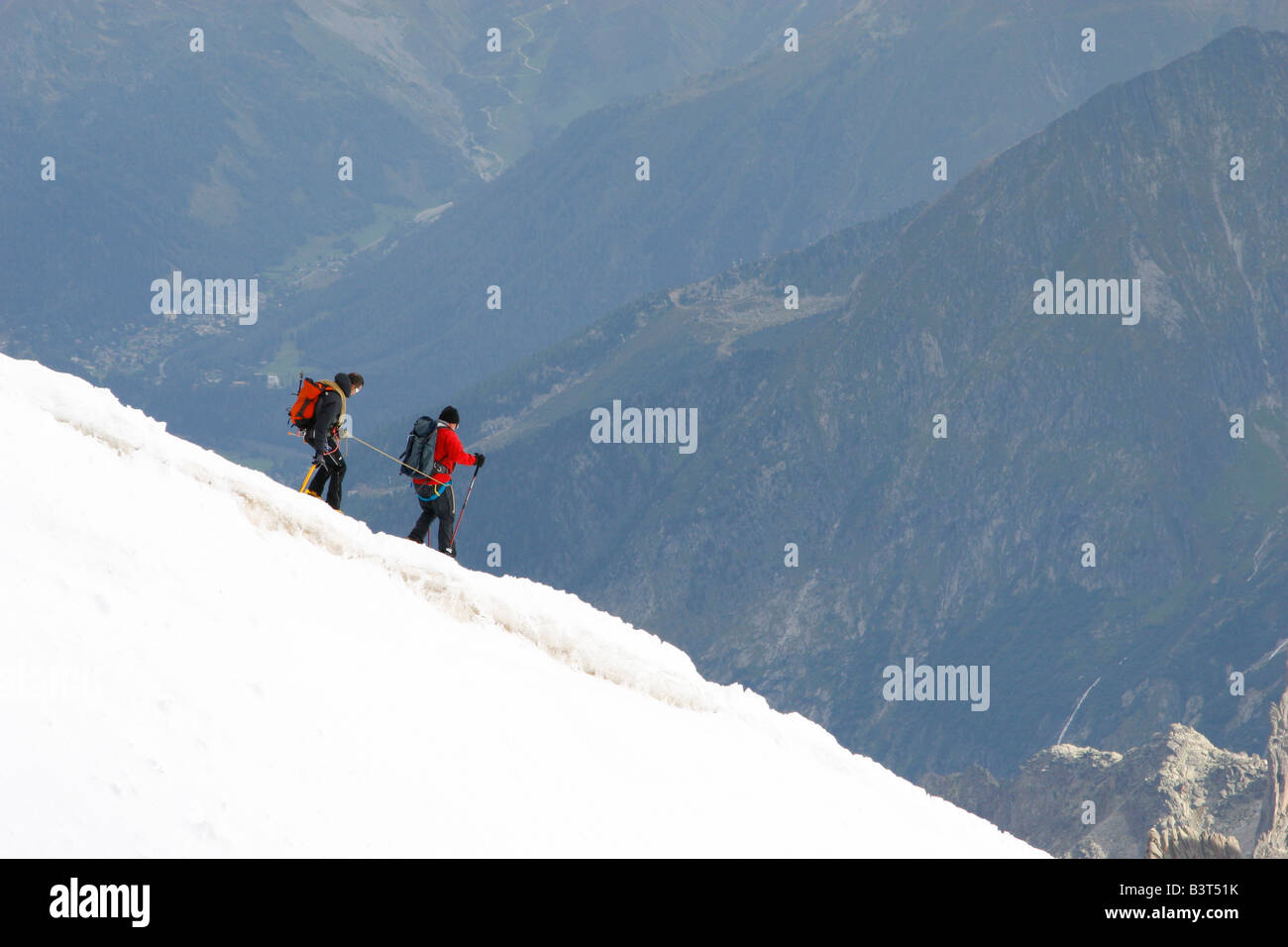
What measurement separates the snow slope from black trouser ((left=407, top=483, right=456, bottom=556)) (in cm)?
361

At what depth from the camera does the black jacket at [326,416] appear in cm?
2464

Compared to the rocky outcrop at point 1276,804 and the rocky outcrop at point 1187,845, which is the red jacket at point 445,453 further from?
the rocky outcrop at point 1276,804

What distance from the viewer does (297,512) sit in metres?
20.5

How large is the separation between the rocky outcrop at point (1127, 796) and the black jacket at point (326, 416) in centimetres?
6812

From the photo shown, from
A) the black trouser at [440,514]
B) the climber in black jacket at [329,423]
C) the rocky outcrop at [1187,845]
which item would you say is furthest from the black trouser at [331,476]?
the rocky outcrop at [1187,845]

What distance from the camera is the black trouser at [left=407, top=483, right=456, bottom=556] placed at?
83.0 feet

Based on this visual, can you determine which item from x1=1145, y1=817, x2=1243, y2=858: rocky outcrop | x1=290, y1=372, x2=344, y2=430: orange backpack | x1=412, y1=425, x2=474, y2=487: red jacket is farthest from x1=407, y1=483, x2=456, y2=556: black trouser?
x1=1145, y1=817, x2=1243, y2=858: rocky outcrop

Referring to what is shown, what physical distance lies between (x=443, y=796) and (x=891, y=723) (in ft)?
572

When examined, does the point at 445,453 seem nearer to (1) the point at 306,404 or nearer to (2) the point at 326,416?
Answer: (2) the point at 326,416

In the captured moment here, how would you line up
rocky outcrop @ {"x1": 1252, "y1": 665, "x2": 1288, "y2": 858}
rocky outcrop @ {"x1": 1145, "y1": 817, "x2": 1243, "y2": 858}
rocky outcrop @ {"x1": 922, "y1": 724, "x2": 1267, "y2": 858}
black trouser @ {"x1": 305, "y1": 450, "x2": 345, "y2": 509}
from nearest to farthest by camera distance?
black trouser @ {"x1": 305, "y1": 450, "x2": 345, "y2": 509}
rocky outcrop @ {"x1": 1145, "y1": 817, "x2": 1243, "y2": 858}
rocky outcrop @ {"x1": 1252, "y1": 665, "x2": 1288, "y2": 858}
rocky outcrop @ {"x1": 922, "y1": 724, "x2": 1267, "y2": 858}

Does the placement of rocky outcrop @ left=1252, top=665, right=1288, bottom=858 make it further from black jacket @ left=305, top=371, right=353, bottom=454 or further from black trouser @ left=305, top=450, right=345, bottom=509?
black jacket @ left=305, top=371, right=353, bottom=454

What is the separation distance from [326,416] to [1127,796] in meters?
87.6

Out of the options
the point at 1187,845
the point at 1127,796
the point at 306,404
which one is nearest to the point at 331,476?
the point at 306,404
